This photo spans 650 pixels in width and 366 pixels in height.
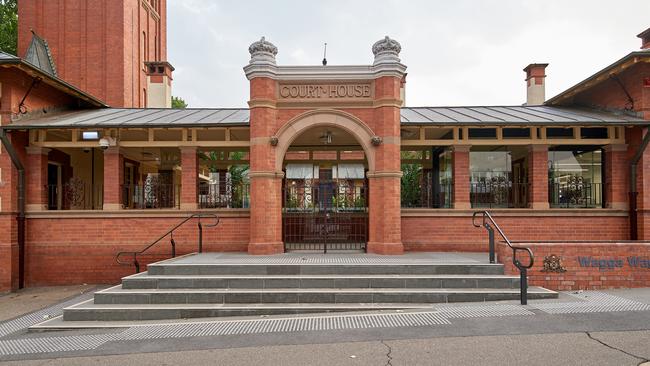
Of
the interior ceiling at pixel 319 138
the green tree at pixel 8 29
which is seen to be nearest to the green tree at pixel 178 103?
the green tree at pixel 8 29

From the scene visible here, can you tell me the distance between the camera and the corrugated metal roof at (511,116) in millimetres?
10875

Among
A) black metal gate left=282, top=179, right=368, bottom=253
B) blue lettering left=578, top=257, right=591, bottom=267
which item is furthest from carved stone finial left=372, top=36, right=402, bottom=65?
blue lettering left=578, top=257, right=591, bottom=267

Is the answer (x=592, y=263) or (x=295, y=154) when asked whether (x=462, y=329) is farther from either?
(x=295, y=154)

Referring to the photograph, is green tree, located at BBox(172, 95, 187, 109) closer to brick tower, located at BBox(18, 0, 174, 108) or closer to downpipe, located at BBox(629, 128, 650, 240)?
brick tower, located at BBox(18, 0, 174, 108)

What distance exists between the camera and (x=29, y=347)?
6.02 m

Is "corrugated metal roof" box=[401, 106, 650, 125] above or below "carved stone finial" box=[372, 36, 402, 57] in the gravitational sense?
below

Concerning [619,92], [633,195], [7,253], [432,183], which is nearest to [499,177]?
[432,183]

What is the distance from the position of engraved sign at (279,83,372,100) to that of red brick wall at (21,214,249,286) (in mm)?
3380

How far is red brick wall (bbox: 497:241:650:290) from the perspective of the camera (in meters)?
8.24

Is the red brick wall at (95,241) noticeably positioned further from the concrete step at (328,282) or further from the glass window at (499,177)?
the glass window at (499,177)

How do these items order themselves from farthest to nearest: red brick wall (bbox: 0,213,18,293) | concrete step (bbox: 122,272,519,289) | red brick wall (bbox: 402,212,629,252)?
red brick wall (bbox: 402,212,629,252) < red brick wall (bbox: 0,213,18,293) < concrete step (bbox: 122,272,519,289)

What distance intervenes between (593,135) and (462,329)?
8502 millimetres

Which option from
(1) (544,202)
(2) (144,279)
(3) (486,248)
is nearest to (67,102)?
(2) (144,279)

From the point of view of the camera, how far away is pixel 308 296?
757 centimetres
